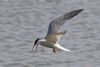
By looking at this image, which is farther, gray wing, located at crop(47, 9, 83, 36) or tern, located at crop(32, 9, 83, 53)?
gray wing, located at crop(47, 9, 83, 36)

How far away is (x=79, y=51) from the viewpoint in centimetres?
1230

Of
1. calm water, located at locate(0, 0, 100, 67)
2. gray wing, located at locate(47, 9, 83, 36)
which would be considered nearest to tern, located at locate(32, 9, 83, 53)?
gray wing, located at locate(47, 9, 83, 36)

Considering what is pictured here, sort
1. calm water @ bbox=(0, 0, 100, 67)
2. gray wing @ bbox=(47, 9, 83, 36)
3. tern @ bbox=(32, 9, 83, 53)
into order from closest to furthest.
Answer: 1. tern @ bbox=(32, 9, 83, 53)
2. gray wing @ bbox=(47, 9, 83, 36)
3. calm water @ bbox=(0, 0, 100, 67)

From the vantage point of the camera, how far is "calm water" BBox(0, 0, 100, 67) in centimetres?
1175

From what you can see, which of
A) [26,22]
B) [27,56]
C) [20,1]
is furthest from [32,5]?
[27,56]

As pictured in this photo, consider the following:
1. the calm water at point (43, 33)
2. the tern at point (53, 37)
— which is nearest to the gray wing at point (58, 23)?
the tern at point (53, 37)

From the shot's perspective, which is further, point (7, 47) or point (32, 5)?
point (32, 5)

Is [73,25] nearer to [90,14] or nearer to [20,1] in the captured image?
[90,14]

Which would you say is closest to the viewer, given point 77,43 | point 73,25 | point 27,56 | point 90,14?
point 27,56

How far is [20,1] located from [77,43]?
14.1ft

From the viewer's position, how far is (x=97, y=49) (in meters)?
12.5

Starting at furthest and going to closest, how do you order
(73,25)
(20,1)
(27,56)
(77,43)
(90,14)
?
(20,1) < (90,14) < (73,25) < (77,43) < (27,56)

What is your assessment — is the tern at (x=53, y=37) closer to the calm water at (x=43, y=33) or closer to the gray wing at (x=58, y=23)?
the gray wing at (x=58, y=23)

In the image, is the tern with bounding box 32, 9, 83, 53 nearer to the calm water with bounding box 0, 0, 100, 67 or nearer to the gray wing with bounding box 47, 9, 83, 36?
the gray wing with bounding box 47, 9, 83, 36
